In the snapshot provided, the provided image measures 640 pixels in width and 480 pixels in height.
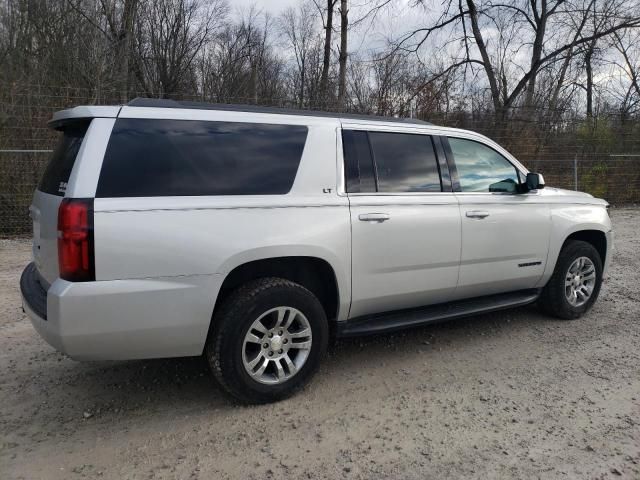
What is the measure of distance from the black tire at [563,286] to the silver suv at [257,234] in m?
0.59

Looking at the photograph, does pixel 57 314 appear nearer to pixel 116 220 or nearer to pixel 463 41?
pixel 116 220

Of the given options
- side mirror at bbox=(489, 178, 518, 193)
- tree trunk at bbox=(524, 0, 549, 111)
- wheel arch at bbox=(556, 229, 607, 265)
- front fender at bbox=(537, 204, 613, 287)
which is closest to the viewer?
side mirror at bbox=(489, 178, 518, 193)

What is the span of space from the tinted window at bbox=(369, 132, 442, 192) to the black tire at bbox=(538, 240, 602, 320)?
170 cm

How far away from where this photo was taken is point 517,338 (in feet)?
15.1

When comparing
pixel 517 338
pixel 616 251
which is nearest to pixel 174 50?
Answer: pixel 616 251

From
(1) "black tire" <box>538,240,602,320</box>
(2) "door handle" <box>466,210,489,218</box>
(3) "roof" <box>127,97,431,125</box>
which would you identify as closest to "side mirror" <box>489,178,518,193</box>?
(2) "door handle" <box>466,210,489,218</box>

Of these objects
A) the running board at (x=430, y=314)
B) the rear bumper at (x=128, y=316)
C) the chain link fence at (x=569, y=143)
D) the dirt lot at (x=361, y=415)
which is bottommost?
the dirt lot at (x=361, y=415)

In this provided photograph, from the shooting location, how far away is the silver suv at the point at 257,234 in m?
2.83

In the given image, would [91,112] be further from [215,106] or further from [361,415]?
[361,415]

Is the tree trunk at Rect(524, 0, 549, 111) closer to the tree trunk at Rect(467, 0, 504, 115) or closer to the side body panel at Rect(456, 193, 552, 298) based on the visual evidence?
the tree trunk at Rect(467, 0, 504, 115)

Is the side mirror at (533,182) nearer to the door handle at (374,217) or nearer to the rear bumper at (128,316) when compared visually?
the door handle at (374,217)

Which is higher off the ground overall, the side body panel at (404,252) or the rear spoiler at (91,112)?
A: the rear spoiler at (91,112)

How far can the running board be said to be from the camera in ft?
12.3

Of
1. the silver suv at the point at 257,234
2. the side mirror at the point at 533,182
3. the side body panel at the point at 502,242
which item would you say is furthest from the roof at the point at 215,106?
the side mirror at the point at 533,182
